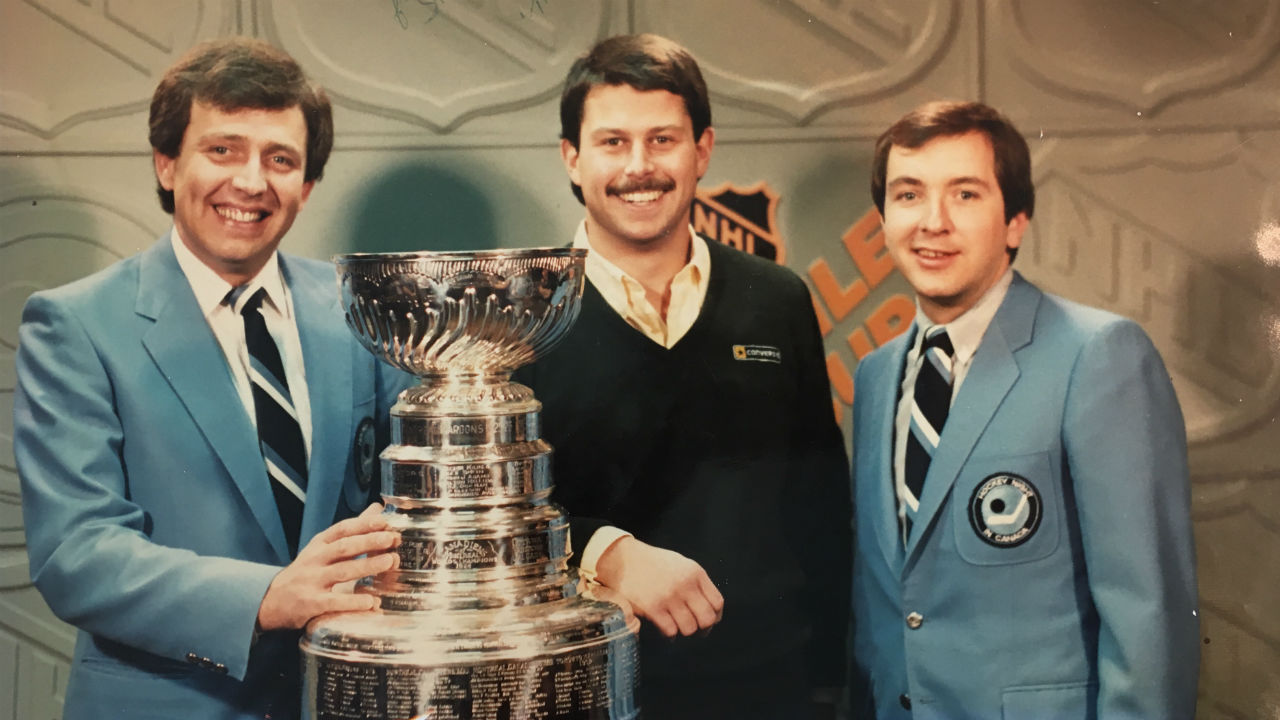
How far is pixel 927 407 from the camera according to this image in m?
1.98

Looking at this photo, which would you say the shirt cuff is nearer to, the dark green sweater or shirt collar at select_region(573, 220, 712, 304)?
the dark green sweater

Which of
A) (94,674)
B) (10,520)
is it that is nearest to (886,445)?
(94,674)

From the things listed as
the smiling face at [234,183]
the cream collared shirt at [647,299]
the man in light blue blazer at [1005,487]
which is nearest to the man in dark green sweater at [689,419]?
the cream collared shirt at [647,299]

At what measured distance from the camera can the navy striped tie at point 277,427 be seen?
1.94 m

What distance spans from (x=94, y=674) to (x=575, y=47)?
1.27m

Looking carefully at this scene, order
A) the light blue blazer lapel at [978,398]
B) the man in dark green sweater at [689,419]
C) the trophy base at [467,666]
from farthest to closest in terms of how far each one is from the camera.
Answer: the man in dark green sweater at [689,419], the light blue blazer lapel at [978,398], the trophy base at [467,666]

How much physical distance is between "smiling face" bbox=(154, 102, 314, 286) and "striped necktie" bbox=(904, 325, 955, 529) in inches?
42.2

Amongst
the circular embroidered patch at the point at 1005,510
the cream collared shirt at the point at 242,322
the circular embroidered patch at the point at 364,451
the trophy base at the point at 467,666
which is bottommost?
the trophy base at the point at 467,666

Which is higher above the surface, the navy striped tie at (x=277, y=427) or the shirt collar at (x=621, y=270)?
the shirt collar at (x=621, y=270)

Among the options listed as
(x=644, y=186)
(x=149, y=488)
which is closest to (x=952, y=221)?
(x=644, y=186)

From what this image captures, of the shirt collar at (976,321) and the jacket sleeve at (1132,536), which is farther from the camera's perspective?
the shirt collar at (976,321)

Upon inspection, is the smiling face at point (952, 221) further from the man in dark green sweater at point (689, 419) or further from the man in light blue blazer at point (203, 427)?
the man in light blue blazer at point (203, 427)

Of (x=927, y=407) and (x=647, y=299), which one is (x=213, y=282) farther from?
(x=927, y=407)

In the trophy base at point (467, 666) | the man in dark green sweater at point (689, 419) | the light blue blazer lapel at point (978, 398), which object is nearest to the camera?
the trophy base at point (467, 666)
